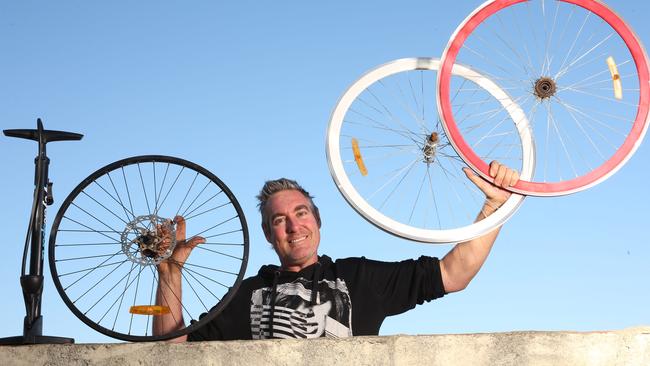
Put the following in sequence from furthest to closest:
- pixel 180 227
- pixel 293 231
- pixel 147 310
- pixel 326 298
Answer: pixel 293 231
pixel 326 298
pixel 180 227
pixel 147 310

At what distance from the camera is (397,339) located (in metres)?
4.21

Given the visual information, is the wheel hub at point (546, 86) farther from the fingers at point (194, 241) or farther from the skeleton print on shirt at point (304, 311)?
the fingers at point (194, 241)

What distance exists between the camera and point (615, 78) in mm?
5305

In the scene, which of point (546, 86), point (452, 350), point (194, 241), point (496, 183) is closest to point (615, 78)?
point (546, 86)

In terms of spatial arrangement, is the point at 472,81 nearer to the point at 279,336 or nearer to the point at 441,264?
the point at 441,264

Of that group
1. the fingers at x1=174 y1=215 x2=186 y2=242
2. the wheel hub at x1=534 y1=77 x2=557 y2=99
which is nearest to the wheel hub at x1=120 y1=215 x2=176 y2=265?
the fingers at x1=174 y1=215 x2=186 y2=242

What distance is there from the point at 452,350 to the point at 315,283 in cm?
128

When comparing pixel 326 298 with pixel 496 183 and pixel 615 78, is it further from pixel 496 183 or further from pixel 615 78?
pixel 615 78

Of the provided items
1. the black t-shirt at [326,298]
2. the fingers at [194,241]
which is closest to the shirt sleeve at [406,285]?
the black t-shirt at [326,298]

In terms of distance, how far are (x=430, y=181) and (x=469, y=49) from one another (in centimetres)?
85

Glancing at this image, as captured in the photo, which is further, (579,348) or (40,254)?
(40,254)

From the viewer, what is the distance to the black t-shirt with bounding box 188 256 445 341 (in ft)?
16.9

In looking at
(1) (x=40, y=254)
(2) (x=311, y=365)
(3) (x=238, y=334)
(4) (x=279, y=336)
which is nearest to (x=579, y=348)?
(2) (x=311, y=365)

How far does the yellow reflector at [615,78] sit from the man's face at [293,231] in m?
2.06
